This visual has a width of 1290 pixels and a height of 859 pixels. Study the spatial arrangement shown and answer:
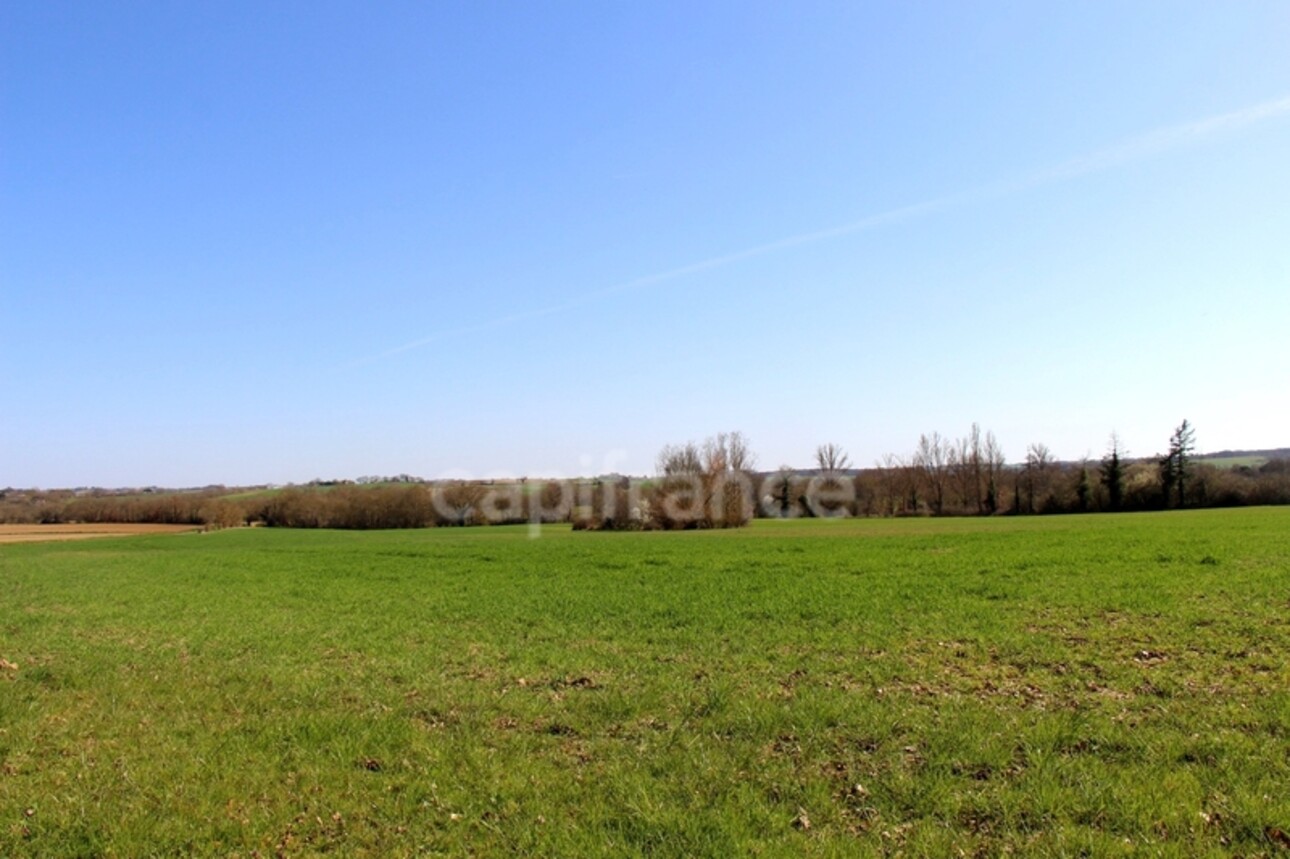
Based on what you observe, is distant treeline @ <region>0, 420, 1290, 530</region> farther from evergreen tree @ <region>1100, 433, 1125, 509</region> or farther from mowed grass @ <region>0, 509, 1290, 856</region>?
mowed grass @ <region>0, 509, 1290, 856</region>

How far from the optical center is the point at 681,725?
8133 millimetres

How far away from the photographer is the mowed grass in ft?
18.5

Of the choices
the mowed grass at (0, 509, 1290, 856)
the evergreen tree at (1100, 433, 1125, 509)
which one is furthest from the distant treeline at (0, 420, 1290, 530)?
the mowed grass at (0, 509, 1290, 856)

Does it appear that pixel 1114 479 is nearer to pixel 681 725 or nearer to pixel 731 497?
pixel 731 497

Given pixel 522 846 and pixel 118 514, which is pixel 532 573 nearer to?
pixel 522 846

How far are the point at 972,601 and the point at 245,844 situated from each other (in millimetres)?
13593

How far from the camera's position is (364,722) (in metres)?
8.57

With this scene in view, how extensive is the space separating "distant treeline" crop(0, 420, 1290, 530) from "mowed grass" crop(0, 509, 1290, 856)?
4610cm

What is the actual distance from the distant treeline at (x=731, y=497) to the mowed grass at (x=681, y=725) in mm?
46098

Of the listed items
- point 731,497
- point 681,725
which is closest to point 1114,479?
point 731,497

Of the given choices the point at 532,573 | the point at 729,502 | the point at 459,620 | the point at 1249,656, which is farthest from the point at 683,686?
the point at 729,502

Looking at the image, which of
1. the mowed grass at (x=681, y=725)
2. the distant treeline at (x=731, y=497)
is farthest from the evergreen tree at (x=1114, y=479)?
the mowed grass at (x=681, y=725)

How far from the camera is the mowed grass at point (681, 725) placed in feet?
18.5

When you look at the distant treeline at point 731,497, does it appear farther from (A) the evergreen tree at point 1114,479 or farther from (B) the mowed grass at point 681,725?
(B) the mowed grass at point 681,725
